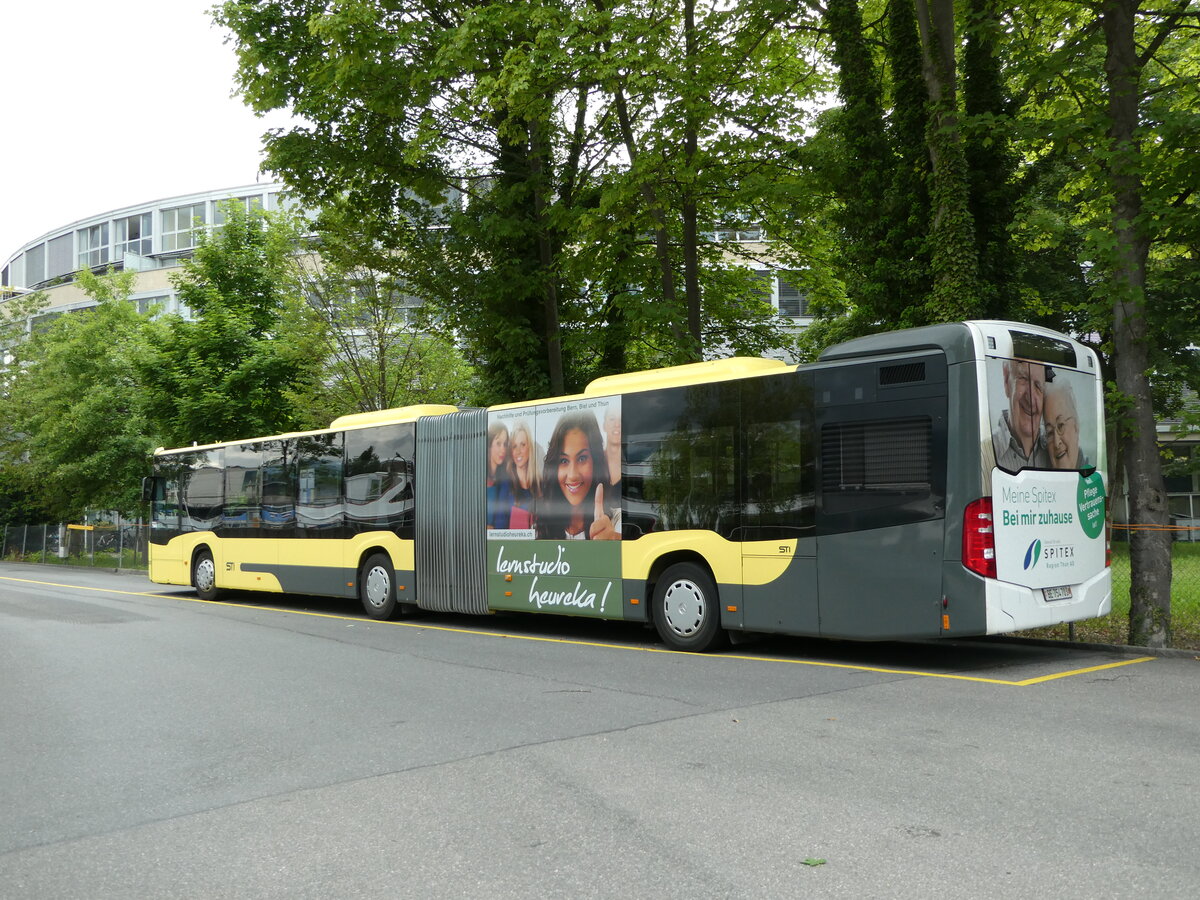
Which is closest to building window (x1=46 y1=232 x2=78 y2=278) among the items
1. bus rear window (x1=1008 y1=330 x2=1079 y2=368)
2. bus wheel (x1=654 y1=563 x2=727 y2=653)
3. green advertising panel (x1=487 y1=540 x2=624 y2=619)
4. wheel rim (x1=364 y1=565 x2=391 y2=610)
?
wheel rim (x1=364 y1=565 x2=391 y2=610)

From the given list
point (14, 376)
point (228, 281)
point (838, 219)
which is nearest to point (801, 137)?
point (838, 219)

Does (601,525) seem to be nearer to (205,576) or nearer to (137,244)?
(205,576)

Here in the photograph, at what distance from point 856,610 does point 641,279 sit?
9890 mm

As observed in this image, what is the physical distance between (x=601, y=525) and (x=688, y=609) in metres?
1.66

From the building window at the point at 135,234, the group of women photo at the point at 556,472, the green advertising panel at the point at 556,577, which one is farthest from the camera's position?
the building window at the point at 135,234

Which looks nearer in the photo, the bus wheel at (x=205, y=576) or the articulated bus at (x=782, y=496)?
the articulated bus at (x=782, y=496)

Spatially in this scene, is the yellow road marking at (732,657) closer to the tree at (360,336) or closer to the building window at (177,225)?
the tree at (360,336)

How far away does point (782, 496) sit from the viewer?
1090cm

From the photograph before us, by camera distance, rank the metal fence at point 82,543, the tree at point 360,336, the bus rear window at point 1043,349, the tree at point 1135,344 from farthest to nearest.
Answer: the metal fence at point 82,543 < the tree at point 360,336 < the tree at point 1135,344 < the bus rear window at point 1043,349

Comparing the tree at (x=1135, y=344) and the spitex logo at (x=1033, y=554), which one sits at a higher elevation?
the tree at (x=1135, y=344)

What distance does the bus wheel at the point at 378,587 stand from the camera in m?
16.2

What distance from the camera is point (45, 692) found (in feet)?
31.2

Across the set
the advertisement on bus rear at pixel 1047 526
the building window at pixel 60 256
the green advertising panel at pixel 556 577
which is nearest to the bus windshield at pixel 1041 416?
the advertisement on bus rear at pixel 1047 526

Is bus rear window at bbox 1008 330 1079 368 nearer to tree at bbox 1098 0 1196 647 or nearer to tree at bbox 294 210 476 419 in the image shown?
tree at bbox 1098 0 1196 647
